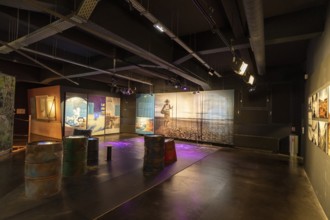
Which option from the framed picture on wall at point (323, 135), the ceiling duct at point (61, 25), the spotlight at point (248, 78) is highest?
the ceiling duct at point (61, 25)

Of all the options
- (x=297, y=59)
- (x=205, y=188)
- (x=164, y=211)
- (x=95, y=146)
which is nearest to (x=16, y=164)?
(x=95, y=146)

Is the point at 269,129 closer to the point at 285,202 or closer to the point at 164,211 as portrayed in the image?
the point at 285,202

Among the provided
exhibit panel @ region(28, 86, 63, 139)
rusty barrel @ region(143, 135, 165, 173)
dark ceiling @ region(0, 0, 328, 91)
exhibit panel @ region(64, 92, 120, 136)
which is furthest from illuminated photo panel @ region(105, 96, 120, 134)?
rusty barrel @ region(143, 135, 165, 173)

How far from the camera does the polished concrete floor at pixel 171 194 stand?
9.73ft

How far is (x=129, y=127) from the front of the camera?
43.3 feet

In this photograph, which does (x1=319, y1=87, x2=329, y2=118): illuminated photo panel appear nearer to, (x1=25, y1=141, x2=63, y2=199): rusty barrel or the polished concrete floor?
the polished concrete floor

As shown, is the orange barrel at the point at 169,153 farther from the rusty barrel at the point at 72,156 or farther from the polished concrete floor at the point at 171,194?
the rusty barrel at the point at 72,156

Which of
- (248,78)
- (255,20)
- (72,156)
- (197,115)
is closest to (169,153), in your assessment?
(72,156)

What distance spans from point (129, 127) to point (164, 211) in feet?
34.4

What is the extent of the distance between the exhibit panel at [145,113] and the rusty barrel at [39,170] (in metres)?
8.59

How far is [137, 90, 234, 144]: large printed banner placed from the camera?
938 cm

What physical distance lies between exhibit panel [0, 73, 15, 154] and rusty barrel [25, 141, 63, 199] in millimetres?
3963

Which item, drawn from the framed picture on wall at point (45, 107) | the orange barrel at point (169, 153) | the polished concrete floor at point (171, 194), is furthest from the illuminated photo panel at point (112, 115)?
the orange barrel at point (169, 153)

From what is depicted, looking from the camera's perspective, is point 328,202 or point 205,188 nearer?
point 328,202
